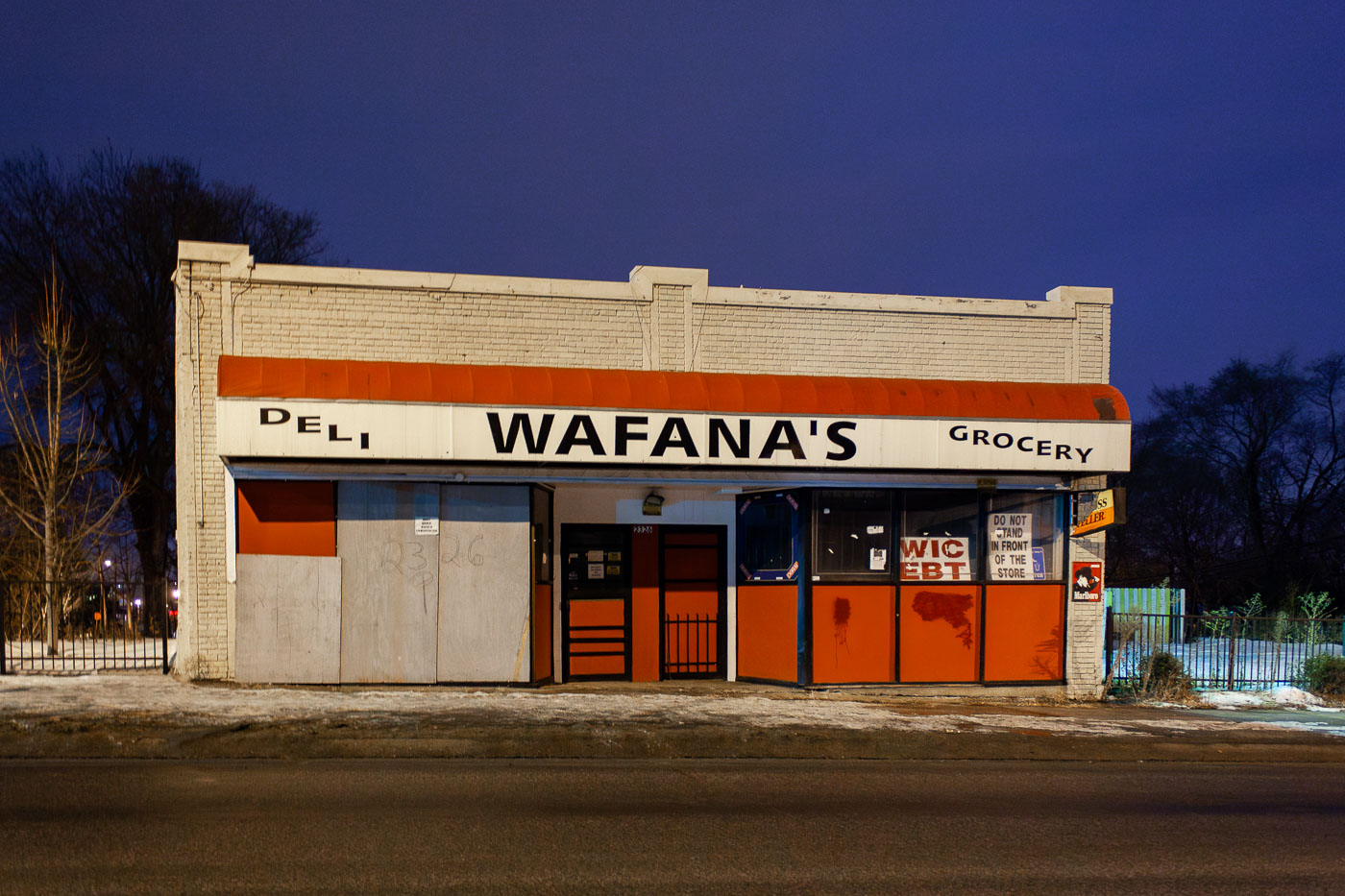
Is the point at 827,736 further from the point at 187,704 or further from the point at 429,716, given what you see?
the point at 187,704

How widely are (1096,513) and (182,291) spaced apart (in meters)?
12.1

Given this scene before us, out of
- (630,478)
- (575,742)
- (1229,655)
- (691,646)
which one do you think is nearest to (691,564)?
(691,646)

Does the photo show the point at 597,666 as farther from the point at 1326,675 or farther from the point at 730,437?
the point at 1326,675

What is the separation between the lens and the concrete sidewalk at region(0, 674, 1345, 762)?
959 cm

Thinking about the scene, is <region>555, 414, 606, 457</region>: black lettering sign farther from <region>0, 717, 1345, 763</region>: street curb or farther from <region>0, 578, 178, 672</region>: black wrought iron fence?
<region>0, 578, 178, 672</region>: black wrought iron fence

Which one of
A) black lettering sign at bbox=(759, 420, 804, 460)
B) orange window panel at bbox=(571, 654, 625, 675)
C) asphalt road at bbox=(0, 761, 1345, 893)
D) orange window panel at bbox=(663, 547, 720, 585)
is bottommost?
orange window panel at bbox=(571, 654, 625, 675)

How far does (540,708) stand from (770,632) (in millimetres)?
4040

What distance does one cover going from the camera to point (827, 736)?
10.6 metres

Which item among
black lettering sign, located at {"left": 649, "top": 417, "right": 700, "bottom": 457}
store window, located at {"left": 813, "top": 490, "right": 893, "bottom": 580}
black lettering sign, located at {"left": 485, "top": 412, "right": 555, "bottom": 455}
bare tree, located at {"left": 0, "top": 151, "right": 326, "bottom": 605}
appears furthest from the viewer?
bare tree, located at {"left": 0, "top": 151, "right": 326, "bottom": 605}

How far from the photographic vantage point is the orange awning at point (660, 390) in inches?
477

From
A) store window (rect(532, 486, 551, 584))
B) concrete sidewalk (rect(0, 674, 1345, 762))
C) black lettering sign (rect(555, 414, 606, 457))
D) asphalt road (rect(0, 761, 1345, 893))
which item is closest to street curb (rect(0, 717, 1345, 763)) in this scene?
concrete sidewalk (rect(0, 674, 1345, 762))

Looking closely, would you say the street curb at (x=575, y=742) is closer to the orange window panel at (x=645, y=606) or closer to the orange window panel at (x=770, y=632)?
the orange window panel at (x=770, y=632)

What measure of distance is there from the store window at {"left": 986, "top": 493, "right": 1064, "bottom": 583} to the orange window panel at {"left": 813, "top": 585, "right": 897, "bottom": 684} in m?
1.71

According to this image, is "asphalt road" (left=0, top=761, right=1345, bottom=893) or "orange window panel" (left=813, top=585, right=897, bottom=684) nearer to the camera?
"asphalt road" (left=0, top=761, right=1345, bottom=893)
